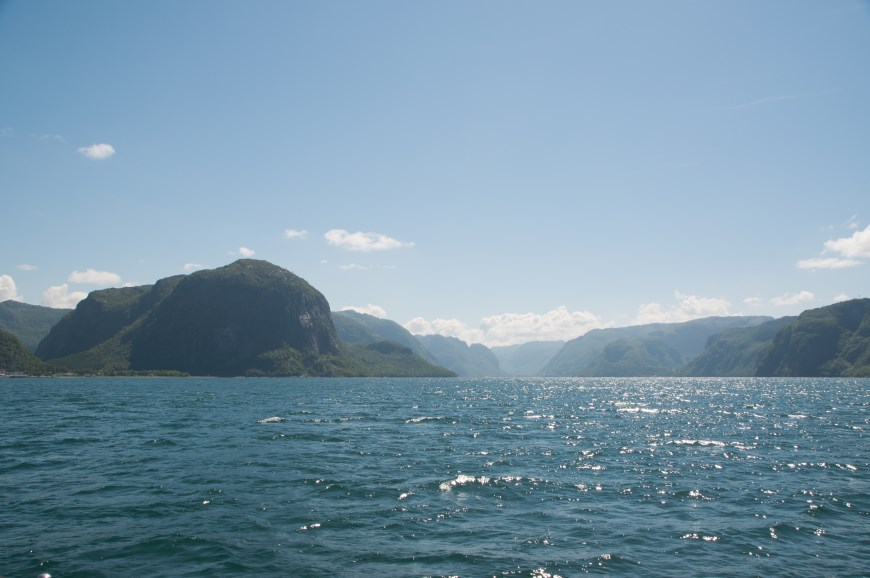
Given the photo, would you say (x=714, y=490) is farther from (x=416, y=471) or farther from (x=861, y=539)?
(x=416, y=471)

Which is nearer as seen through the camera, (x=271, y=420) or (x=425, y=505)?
(x=425, y=505)

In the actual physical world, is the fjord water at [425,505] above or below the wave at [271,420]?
above

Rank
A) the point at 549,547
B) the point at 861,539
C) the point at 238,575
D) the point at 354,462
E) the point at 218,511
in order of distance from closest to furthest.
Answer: the point at 238,575, the point at 549,547, the point at 861,539, the point at 218,511, the point at 354,462

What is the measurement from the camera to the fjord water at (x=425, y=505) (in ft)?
69.5

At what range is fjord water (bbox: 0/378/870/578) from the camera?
21172 mm

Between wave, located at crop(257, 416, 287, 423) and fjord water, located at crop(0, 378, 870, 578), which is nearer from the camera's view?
fjord water, located at crop(0, 378, 870, 578)

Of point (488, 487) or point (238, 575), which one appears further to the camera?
point (488, 487)

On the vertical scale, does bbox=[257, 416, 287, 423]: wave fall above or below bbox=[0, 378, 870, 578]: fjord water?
below

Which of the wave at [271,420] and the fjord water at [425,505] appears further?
the wave at [271,420]

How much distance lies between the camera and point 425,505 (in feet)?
95.5

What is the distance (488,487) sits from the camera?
33.2 metres

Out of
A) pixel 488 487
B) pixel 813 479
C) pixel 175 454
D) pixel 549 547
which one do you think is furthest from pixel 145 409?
pixel 813 479

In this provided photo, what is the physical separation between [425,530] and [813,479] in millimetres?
29956

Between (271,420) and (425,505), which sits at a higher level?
(425,505)
